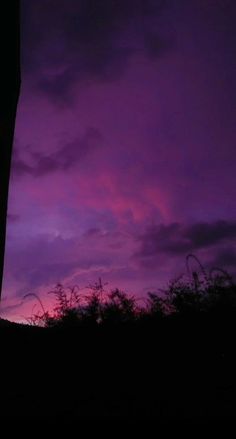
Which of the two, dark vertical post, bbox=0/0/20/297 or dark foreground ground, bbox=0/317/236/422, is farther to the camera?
dark vertical post, bbox=0/0/20/297

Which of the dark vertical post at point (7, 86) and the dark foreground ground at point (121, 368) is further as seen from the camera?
the dark vertical post at point (7, 86)

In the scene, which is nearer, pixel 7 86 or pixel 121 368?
pixel 121 368

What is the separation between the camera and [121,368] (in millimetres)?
3236

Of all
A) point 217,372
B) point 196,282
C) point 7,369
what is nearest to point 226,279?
point 196,282

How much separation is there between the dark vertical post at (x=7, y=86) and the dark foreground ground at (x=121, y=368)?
699 millimetres

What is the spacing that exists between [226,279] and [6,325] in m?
2.00

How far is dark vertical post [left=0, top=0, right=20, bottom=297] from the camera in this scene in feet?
11.7

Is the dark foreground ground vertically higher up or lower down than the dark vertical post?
lower down

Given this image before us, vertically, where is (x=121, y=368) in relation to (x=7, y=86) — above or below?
below

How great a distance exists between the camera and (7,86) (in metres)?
3.71

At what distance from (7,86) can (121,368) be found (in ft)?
8.11

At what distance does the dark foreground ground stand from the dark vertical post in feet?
2.29

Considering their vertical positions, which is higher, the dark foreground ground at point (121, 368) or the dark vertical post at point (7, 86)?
the dark vertical post at point (7, 86)

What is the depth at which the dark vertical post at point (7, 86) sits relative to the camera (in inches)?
140
